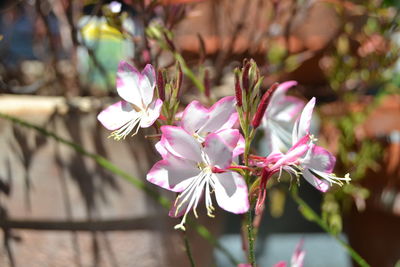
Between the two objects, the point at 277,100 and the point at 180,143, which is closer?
the point at 180,143

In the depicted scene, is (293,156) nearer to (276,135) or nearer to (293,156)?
(293,156)

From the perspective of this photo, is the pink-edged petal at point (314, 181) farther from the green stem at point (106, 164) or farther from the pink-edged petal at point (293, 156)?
the green stem at point (106, 164)

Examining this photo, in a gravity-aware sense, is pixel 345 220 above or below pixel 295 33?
below

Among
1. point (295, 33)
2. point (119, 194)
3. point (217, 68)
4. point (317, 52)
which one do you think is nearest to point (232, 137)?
point (119, 194)

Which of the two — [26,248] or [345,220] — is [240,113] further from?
[345,220]

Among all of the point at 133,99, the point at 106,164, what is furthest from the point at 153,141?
the point at 133,99

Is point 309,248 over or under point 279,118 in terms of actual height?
under

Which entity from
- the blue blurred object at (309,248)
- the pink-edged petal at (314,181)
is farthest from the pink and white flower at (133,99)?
the blue blurred object at (309,248)
